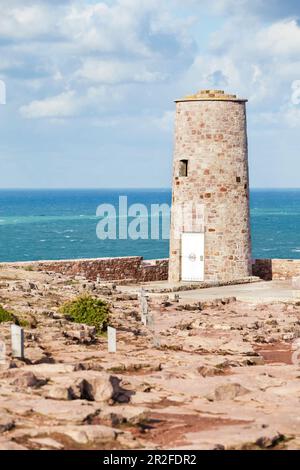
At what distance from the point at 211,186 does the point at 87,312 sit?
12486mm

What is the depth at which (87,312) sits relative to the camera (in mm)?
23141

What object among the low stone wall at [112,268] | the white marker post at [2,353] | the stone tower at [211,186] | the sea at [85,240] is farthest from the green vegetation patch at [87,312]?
the sea at [85,240]

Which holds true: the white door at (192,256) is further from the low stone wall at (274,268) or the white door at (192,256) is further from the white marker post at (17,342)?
the white marker post at (17,342)

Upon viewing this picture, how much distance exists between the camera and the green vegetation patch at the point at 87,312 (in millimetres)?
22812

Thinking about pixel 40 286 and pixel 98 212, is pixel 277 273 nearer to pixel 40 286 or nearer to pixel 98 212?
pixel 40 286

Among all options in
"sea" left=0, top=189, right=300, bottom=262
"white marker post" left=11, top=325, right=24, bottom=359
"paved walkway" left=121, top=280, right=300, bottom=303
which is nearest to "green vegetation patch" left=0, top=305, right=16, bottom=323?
"white marker post" left=11, top=325, right=24, bottom=359

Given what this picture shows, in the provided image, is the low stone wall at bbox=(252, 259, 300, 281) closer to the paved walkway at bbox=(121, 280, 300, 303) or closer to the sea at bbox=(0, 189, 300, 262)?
the paved walkway at bbox=(121, 280, 300, 303)

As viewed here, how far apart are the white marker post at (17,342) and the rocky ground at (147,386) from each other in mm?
165

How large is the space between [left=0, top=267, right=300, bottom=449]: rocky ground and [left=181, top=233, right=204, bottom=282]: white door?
9713 millimetres

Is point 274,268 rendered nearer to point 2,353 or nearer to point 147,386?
point 2,353

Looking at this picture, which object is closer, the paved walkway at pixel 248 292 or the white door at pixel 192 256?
the paved walkway at pixel 248 292

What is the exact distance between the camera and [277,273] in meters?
38.0

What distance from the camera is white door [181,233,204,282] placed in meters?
35.2
